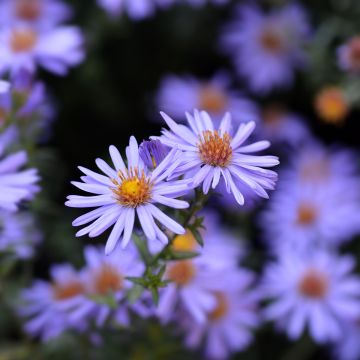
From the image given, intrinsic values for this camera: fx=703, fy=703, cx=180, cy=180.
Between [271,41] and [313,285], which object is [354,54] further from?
[271,41]

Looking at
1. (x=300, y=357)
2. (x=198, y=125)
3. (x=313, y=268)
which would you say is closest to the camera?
(x=198, y=125)

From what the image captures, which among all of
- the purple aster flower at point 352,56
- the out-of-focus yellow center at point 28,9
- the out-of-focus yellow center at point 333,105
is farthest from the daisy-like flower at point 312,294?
the out-of-focus yellow center at point 28,9

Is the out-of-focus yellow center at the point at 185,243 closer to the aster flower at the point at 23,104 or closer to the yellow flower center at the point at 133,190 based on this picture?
the aster flower at the point at 23,104

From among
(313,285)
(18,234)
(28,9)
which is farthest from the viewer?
(28,9)

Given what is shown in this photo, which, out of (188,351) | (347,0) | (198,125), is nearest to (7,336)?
(188,351)

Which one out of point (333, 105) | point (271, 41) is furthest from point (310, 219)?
point (271, 41)

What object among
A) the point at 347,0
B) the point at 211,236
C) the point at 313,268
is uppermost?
the point at 347,0

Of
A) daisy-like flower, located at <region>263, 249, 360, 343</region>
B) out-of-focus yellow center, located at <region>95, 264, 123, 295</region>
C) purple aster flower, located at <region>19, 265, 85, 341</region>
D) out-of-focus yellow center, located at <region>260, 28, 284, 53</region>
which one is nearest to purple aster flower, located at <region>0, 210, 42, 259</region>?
purple aster flower, located at <region>19, 265, 85, 341</region>

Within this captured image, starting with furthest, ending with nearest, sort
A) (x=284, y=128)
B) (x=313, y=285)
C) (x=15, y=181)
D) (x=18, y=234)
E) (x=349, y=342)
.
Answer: (x=284, y=128), (x=349, y=342), (x=313, y=285), (x=18, y=234), (x=15, y=181)

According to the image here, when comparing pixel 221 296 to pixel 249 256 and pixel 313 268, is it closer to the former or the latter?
pixel 313 268
